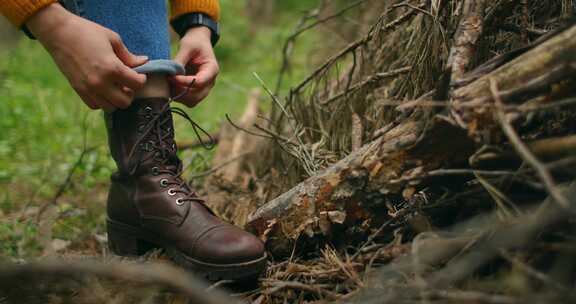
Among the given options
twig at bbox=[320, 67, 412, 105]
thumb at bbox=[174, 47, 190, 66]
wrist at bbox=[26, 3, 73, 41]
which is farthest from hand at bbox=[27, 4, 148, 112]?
twig at bbox=[320, 67, 412, 105]

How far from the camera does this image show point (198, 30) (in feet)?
4.29

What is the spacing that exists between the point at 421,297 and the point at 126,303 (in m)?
0.51

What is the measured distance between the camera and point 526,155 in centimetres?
58

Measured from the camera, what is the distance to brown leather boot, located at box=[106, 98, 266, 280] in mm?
1006

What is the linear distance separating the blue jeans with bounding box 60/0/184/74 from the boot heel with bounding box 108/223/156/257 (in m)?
0.44

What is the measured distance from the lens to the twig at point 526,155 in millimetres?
534

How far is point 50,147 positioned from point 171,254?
1.76 metres

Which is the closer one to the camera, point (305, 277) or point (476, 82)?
point (476, 82)

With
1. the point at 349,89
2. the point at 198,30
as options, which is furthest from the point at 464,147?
the point at 198,30

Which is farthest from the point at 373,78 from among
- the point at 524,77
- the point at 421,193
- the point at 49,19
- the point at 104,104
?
the point at 49,19

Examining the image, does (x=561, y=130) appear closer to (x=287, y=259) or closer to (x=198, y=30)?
(x=287, y=259)

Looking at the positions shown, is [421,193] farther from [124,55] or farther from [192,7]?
[192,7]

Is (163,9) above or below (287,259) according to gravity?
above

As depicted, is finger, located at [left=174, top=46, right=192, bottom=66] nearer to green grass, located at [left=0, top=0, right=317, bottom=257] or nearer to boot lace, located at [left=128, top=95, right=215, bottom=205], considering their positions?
boot lace, located at [left=128, top=95, right=215, bottom=205]
